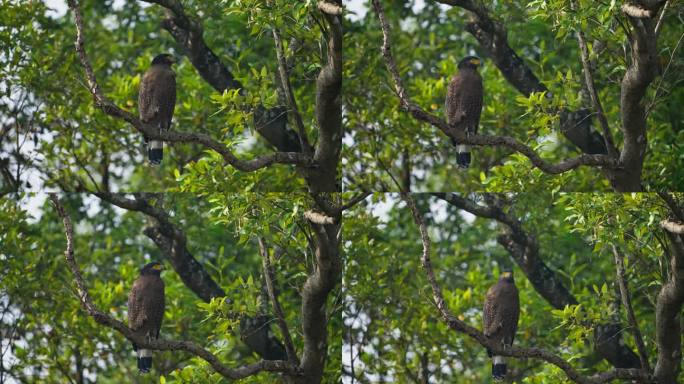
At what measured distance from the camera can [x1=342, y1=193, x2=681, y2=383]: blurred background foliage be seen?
18.5ft

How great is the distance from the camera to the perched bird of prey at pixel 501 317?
18.3 ft

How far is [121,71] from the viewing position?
19.6ft

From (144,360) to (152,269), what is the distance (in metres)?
0.46

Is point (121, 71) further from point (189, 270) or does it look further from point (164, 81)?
point (189, 270)

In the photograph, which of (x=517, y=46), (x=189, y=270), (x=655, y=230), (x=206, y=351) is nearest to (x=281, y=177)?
(x=189, y=270)

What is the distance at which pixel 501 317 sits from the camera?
5.59 meters

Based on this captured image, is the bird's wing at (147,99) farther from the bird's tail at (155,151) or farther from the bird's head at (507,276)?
the bird's head at (507,276)

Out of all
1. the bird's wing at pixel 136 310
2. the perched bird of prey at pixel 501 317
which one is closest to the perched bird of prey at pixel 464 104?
the perched bird of prey at pixel 501 317

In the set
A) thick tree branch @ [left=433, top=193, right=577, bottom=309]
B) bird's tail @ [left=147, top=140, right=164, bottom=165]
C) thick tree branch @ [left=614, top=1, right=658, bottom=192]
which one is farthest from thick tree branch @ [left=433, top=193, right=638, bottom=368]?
bird's tail @ [left=147, top=140, right=164, bottom=165]

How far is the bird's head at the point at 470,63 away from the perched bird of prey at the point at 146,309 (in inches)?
76.1

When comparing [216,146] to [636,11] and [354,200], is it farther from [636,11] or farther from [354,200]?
[636,11]

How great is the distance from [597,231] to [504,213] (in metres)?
0.53

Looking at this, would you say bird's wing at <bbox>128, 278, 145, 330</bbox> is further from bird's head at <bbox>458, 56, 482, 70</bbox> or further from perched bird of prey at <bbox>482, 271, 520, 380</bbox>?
bird's head at <bbox>458, 56, 482, 70</bbox>

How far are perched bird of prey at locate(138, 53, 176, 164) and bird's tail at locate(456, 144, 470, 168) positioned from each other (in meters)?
1.48
